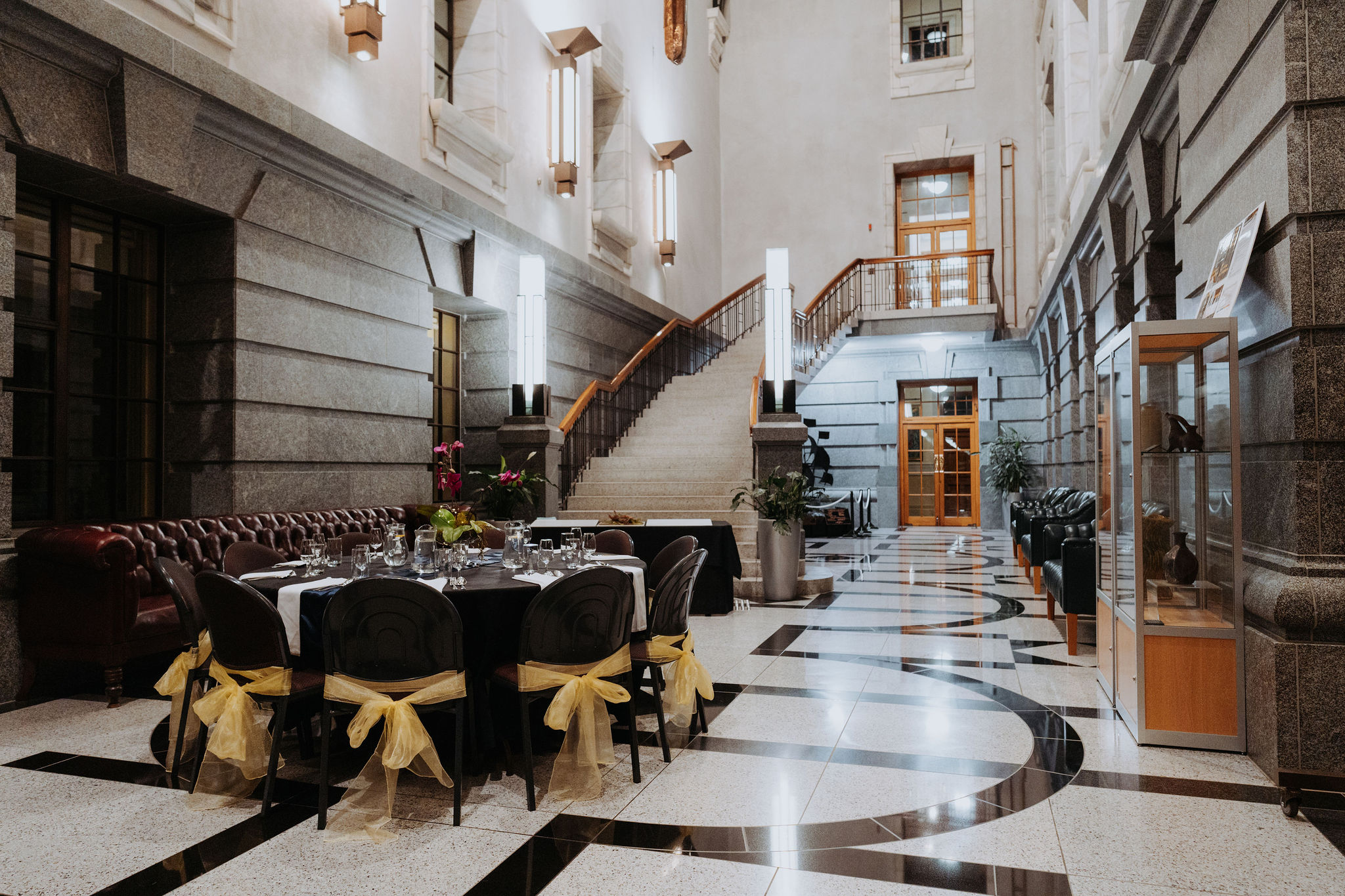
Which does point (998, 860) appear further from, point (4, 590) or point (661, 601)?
point (4, 590)

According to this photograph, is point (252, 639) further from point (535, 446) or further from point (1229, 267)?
point (535, 446)

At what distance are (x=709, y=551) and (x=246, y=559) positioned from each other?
3199mm

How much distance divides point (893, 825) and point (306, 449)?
489 centimetres

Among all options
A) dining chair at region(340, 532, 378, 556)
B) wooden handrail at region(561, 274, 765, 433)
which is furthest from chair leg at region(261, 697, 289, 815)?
wooden handrail at region(561, 274, 765, 433)

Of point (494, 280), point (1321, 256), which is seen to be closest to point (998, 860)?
point (1321, 256)

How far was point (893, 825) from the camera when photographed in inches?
103

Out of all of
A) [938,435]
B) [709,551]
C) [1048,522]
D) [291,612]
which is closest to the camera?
[291,612]

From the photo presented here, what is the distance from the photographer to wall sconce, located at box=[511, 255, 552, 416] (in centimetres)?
800

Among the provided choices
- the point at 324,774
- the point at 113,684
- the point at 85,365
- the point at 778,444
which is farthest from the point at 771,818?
the point at 778,444

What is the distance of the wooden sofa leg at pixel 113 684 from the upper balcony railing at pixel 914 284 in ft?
38.1

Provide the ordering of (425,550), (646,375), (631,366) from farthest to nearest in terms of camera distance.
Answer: (646,375) → (631,366) → (425,550)

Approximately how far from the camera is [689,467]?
9.34m

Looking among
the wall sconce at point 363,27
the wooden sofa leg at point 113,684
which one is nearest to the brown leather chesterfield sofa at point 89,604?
the wooden sofa leg at point 113,684

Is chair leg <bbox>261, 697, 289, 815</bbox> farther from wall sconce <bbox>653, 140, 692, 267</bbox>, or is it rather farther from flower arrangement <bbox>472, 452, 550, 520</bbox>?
wall sconce <bbox>653, 140, 692, 267</bbox>
